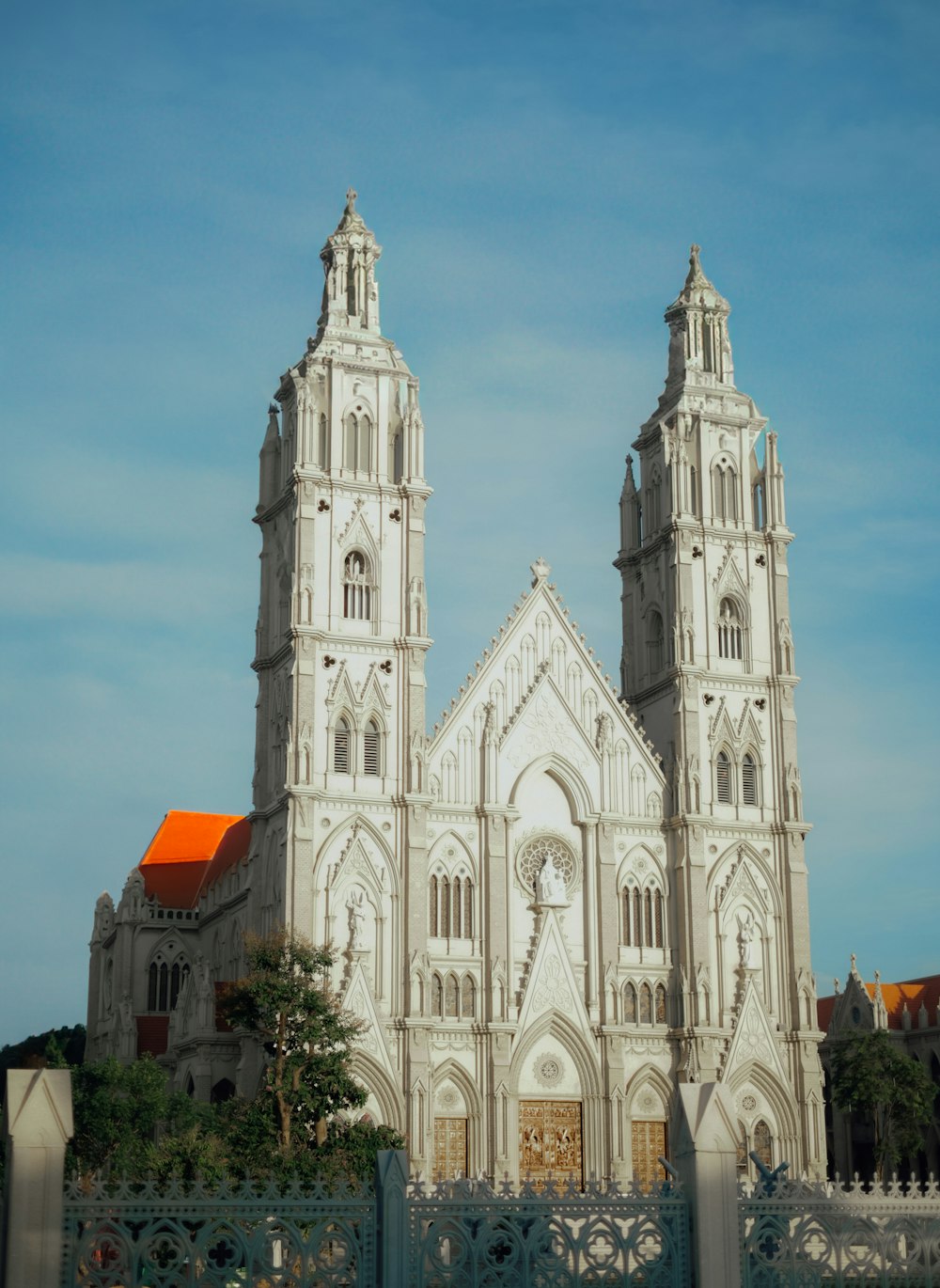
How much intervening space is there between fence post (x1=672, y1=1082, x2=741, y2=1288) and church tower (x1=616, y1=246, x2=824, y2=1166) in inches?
1507

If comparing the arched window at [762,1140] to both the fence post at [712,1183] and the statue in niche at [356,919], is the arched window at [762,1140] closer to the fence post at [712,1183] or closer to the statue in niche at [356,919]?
the statue in niche at [356,919]

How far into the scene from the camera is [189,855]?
249ft

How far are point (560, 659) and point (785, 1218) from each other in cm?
4187

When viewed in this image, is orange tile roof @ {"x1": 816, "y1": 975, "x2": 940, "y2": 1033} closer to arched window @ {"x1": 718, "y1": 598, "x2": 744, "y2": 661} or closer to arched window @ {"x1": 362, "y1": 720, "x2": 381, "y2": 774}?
arched window @ {"x1": 718, "y1": 598, "x2": 744, "y2": 661}

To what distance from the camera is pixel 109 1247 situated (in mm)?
19156

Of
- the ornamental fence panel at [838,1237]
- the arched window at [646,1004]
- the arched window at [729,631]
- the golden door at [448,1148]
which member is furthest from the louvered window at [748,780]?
the ornamental fence panel at [838,1237]

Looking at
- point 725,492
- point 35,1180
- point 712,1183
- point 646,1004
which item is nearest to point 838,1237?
point 712,1183

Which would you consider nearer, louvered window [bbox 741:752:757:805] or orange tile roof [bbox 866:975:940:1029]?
louvered window [bbox 741:752:757:805]

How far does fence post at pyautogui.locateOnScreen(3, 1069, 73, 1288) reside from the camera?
1819 cm

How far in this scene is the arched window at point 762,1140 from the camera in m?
58.2

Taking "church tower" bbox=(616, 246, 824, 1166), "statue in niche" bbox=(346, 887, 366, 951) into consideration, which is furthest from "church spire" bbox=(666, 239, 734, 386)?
"statue in niche" bbox=(346, 887, 366, 951)

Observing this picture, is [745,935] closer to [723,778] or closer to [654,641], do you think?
[723,778]

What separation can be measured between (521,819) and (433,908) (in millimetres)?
4450

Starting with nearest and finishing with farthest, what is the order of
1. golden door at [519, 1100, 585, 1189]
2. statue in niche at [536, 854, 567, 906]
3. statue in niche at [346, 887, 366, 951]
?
statue in niche at [346, 887, 366, 951], golden door at [519, 1100, 585, 1189], statue in niche at [536, 854, 567, 906]
